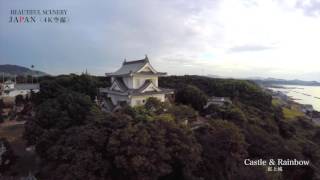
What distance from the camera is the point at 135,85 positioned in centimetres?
1898

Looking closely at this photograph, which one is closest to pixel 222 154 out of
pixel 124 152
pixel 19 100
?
pixel 124 152

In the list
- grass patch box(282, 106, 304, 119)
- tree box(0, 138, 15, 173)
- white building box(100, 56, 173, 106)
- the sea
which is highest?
white building box(100, 56, 173, 106)

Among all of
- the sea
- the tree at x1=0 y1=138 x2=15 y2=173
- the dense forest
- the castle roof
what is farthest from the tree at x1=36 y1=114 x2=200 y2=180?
the sea

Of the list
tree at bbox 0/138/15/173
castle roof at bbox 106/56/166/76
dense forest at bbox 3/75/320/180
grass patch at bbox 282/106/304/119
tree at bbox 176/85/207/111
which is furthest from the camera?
grass patch at bbox 282/106/304/119

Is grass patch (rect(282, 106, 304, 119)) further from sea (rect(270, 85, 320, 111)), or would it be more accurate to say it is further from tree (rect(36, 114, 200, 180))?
tree (rect(36, 114, 200, 180))

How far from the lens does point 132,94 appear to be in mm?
17688

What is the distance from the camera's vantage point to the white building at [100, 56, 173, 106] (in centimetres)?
1822

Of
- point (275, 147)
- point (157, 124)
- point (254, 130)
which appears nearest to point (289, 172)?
point (275, 147)

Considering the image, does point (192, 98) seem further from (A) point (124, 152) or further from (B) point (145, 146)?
(A) point (124, 152)

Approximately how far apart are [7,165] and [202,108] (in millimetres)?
13797

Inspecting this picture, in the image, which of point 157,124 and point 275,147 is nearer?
point 157,124

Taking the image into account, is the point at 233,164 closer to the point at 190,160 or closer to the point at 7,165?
the point at 190,160

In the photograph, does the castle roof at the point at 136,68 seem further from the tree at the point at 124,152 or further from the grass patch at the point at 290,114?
the grass patch at the point at 290,114

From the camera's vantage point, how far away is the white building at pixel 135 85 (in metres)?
18.2
